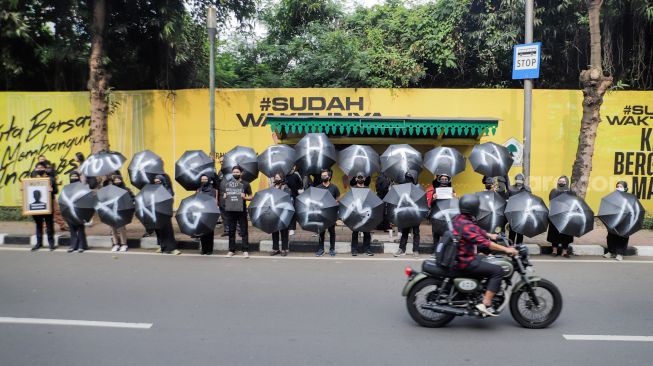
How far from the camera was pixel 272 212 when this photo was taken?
9188 mm

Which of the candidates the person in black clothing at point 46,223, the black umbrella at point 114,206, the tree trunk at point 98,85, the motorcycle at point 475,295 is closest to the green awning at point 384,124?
the black umbrella at point 114,206

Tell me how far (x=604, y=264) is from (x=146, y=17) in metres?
11.9

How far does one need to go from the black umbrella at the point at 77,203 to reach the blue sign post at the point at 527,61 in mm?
8327

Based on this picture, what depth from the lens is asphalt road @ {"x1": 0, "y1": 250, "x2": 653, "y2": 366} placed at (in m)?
4.95

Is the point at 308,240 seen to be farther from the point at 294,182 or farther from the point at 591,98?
the point at 591,98

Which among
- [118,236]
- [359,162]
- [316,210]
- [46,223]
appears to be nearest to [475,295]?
[316,210]

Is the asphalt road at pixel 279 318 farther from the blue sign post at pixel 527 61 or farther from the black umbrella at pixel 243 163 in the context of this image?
the blue sign post at pixel 527 61

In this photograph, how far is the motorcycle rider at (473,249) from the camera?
548 centimetres

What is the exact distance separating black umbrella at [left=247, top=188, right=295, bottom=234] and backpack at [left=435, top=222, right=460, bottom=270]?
404 centimetres

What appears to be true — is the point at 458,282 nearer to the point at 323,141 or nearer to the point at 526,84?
the point at 323,141

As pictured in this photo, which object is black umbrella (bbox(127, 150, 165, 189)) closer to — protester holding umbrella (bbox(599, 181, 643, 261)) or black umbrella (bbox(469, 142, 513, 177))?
black umbrella (bbox(469, 142, 513, 177))

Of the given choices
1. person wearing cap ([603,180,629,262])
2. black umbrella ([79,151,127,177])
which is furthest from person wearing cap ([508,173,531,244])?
black umbrella ([79,151,127,177])

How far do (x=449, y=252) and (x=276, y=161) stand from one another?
17.4ft

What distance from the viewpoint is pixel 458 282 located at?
5617mm
